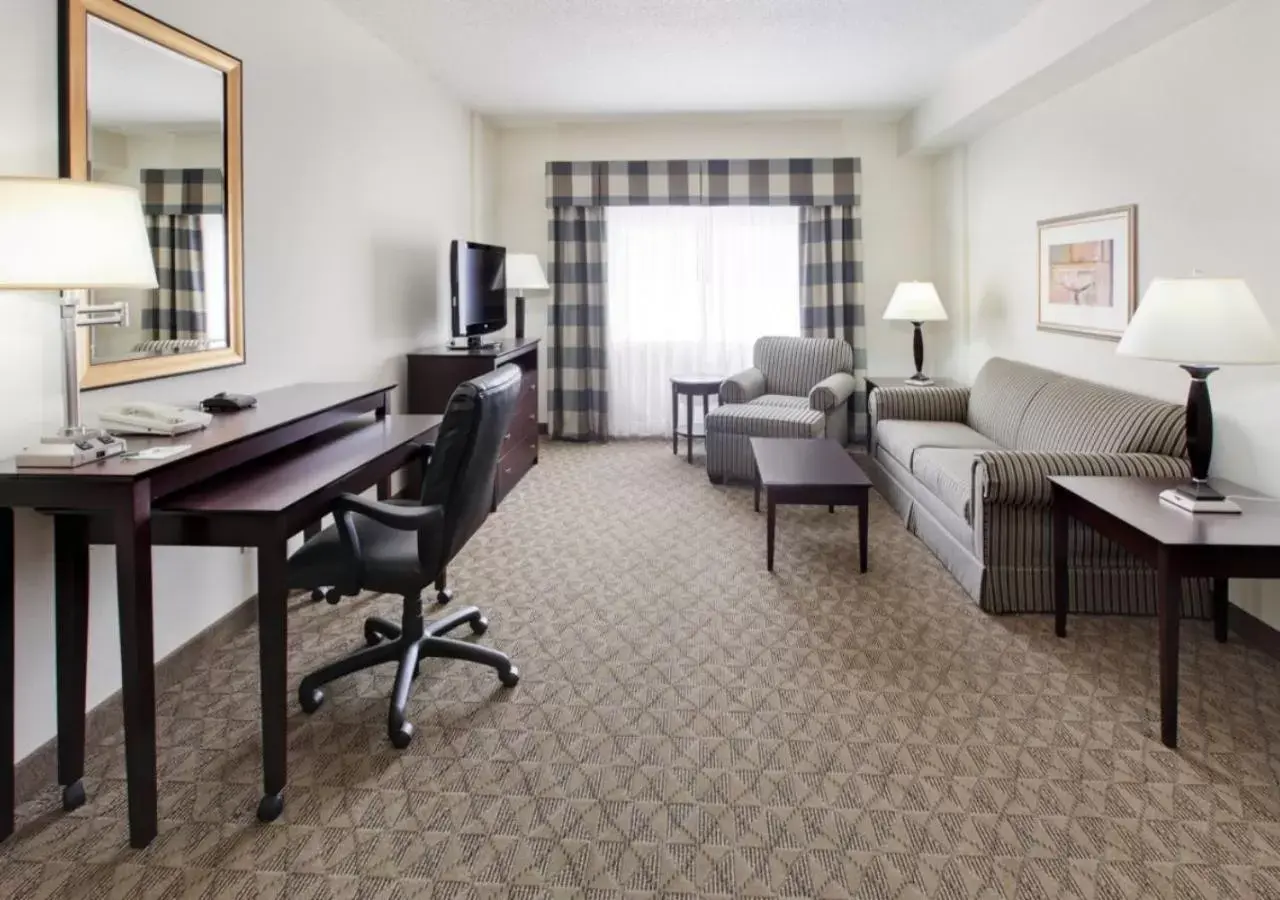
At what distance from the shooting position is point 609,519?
4.57 m

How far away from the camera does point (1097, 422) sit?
3525 millimetres

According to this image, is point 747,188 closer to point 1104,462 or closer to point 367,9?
point 367,9

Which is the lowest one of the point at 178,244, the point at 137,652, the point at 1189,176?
the point at 137,652

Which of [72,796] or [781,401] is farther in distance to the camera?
[781,401]

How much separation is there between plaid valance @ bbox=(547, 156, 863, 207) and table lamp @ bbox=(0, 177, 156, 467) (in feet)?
16.4

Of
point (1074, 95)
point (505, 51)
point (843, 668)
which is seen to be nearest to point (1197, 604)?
point (843, 668)

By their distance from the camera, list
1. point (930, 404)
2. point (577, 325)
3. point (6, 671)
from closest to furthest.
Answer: point (6, 671), point (930, 404), point (577, 325)

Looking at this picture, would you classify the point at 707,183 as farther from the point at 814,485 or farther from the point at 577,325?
the point at 814,485

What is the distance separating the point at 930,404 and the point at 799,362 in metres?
1.24

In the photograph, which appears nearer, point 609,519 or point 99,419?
point 99,419

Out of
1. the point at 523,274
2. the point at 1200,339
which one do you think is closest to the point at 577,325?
the point at 523,274


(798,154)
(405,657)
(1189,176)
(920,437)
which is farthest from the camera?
(798,154)

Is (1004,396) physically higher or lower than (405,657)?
higher

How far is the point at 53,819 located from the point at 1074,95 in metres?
4.93
